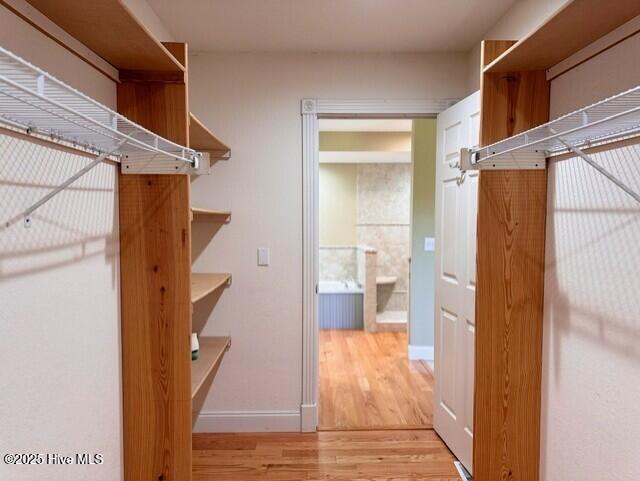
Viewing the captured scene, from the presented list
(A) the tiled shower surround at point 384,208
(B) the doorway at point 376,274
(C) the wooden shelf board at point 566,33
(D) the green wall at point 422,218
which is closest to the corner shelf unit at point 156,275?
(C) the wooden shelf board at point 566,33

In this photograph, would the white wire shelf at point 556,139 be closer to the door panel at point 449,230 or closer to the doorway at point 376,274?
the door panel at point 449,230

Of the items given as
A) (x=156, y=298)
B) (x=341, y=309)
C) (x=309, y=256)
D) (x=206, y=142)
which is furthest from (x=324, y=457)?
(x=341, y=309)

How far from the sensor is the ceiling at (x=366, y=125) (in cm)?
420

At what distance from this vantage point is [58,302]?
1.05 m

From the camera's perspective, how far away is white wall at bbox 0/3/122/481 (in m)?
0.89

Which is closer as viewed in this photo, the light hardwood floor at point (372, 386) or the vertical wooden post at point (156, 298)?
the vertical wooden post at point (156, 298)

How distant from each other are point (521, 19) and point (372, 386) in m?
2.73

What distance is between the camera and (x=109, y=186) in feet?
4.26

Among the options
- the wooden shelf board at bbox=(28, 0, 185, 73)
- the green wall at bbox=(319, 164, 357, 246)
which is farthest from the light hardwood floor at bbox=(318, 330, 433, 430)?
the wooden shelf board at bbox=(28, 0, 185, 73)

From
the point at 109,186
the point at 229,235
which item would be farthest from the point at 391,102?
the point at 109,186

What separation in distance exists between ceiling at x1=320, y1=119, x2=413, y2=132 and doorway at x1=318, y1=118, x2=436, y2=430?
0.5 inches

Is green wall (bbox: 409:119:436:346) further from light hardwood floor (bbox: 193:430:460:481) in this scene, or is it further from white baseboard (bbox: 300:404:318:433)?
white baseboard (bbox: 300:404:318:433)

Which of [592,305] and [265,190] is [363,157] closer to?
[265,190]

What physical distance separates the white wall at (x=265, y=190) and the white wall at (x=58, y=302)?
112cm
